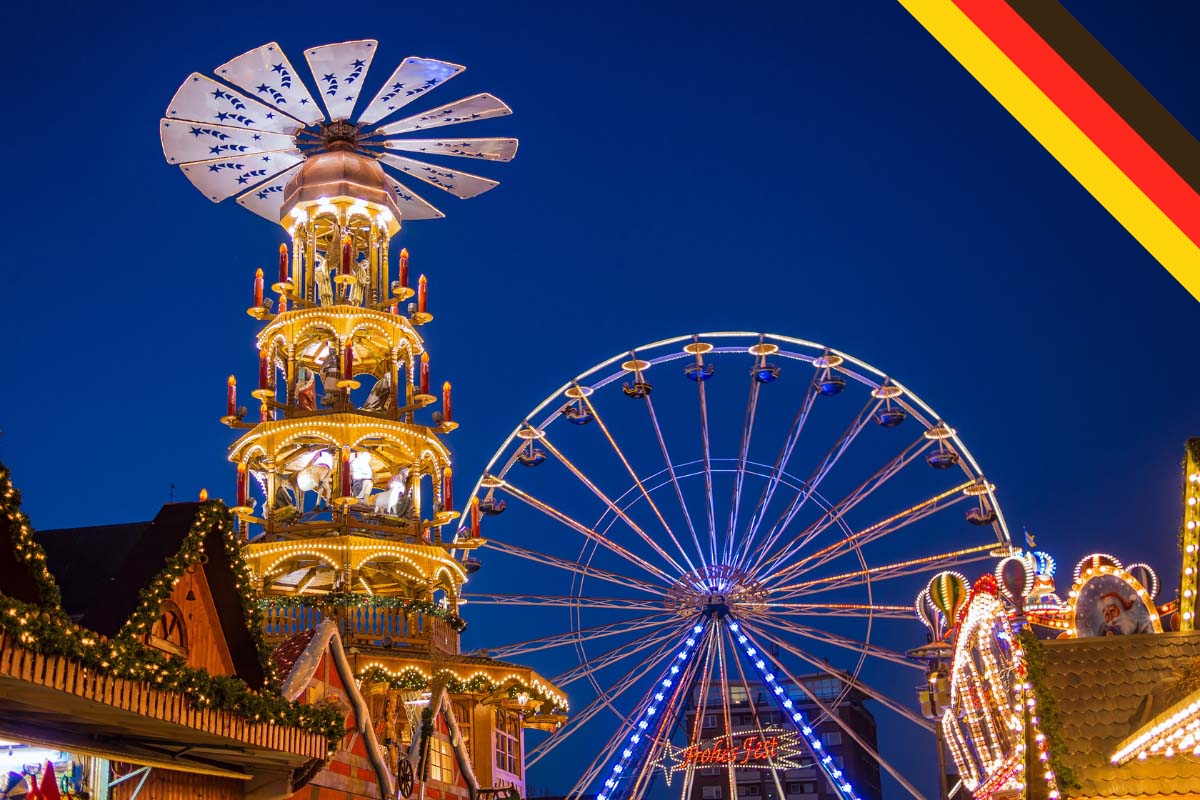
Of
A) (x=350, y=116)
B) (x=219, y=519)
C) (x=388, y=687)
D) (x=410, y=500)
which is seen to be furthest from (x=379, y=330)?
(x=219, y=519)

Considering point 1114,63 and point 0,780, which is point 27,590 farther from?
point 1114,63

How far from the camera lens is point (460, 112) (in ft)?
90.0

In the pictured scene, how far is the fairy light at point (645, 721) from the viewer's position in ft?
96.1

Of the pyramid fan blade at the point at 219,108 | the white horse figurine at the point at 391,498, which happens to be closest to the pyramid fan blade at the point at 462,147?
the pyramid fan blade at the point at 219,108

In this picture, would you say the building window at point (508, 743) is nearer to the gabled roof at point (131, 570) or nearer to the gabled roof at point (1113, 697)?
the gabled roof at point (131, 570)

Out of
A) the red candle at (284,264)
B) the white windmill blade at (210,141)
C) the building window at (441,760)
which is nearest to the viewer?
the building window at (441,760)

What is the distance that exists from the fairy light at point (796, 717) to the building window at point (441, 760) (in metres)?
8.40

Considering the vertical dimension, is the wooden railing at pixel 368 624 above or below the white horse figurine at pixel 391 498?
below

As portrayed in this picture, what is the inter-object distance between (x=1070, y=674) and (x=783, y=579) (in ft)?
61.0

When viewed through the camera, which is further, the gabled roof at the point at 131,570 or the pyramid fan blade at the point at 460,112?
the pyramid fan blade at the point at 460,112

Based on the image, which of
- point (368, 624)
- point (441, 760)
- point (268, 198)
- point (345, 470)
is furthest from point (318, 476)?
point (268, 198)

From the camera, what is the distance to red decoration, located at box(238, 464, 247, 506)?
82.0 ft

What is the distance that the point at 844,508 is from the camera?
111 ft

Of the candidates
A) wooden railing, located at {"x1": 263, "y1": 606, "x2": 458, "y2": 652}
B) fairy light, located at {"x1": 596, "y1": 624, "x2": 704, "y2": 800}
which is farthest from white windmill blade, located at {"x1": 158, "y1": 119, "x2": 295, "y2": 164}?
fairy light, located at {"x1": 596, "y1": 624, "x2": 704, "y2": 800}
